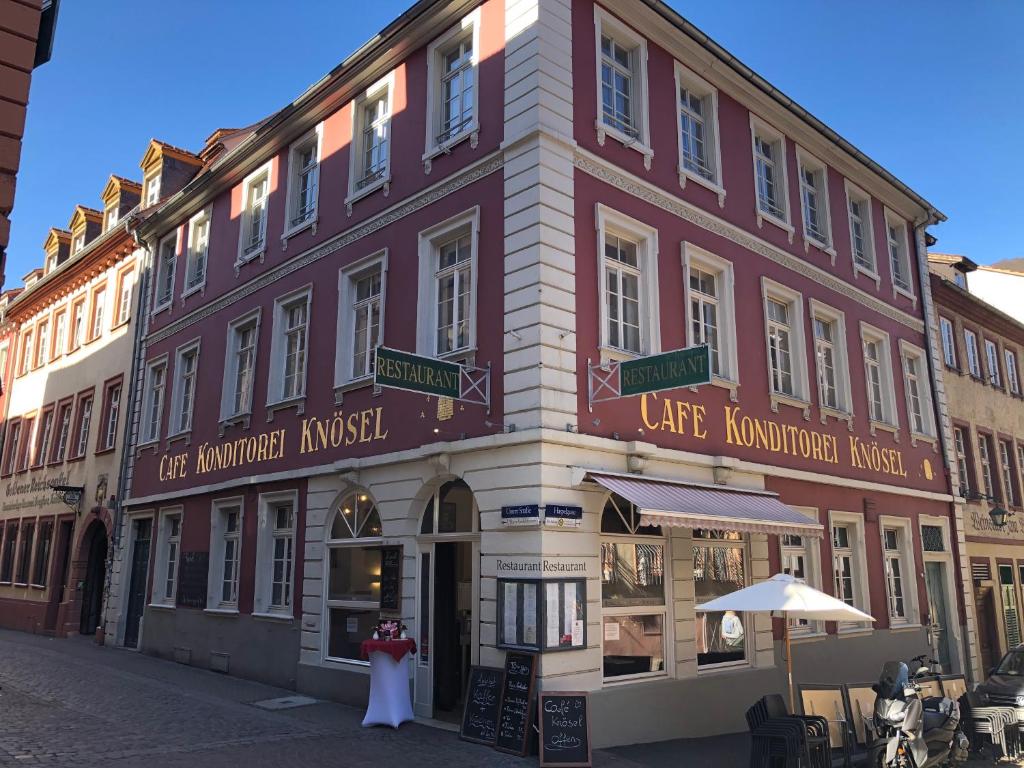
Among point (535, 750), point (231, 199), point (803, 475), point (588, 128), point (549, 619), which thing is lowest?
point (535, 750)

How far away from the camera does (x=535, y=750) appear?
935 cm

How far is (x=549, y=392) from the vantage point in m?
10.3

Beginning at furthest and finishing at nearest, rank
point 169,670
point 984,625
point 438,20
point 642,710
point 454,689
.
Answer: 1. point 984,625
2. point 169,670
3. point 438,20
4. point 454,689
5. point 642,710

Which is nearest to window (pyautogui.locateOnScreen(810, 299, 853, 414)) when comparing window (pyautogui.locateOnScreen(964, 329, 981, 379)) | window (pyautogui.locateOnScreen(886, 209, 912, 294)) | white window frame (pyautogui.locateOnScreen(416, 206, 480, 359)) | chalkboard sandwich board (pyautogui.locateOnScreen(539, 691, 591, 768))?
window (pyautogui.locateOnScreen(886, 209, 912, 294))

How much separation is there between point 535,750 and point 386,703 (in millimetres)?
2250

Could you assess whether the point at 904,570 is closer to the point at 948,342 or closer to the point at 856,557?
the point at 856,557

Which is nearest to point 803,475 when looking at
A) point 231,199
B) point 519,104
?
point 519,104

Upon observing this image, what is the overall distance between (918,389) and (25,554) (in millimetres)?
25117

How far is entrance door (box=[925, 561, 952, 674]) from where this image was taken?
17.4 meters

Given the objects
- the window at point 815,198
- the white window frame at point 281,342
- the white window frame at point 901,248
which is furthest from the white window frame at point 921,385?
the white window frame at point 281,342

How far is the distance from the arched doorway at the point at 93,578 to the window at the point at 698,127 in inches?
688

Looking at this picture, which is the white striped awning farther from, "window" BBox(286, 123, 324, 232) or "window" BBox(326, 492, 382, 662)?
"window" BBox(286, 123, 324, 232)

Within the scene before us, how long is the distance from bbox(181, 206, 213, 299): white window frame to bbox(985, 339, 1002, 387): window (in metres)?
20.8

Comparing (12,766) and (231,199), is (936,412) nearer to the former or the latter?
(231,199)
